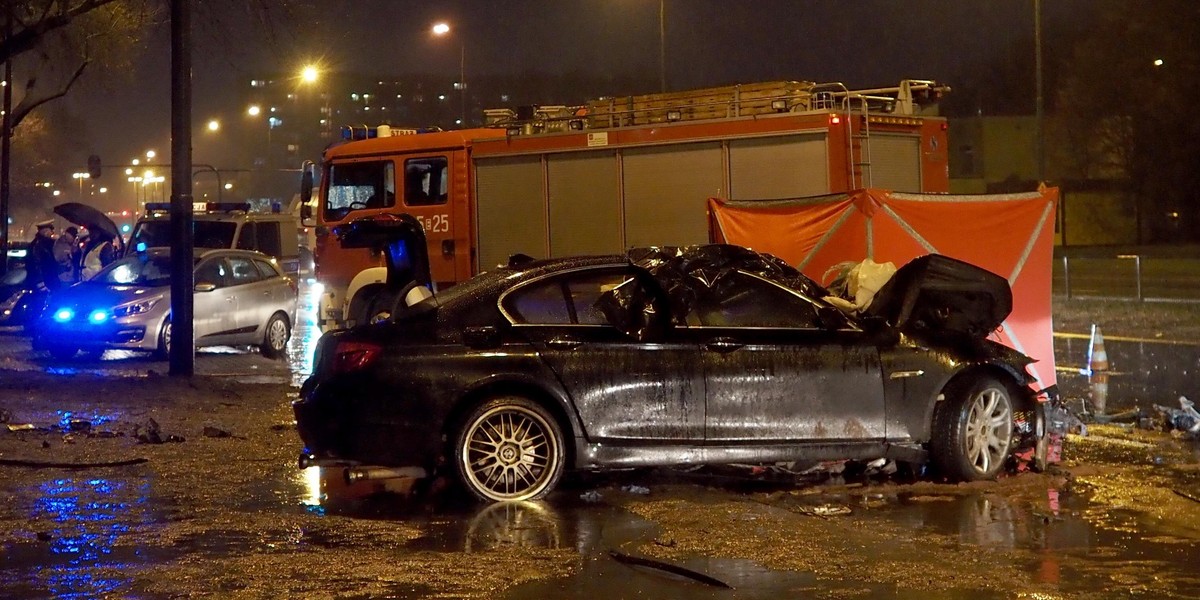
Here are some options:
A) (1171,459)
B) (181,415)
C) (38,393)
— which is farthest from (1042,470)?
(38,393)

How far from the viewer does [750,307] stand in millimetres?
8547

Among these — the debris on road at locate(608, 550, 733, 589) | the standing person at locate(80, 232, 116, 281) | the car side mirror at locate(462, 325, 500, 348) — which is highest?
the standing person at locate(80, 232, 116, 281)

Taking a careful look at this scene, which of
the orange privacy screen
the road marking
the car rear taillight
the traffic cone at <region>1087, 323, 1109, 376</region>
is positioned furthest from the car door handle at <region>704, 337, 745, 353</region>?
the road marking

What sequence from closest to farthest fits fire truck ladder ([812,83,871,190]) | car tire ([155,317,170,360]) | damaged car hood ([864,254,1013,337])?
1. damaged car hood ([864,254,1013,337])
2. fire truck ladder ([812,83,871,190])
3. car tire ([155,317,170,360])

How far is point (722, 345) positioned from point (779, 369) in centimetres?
39

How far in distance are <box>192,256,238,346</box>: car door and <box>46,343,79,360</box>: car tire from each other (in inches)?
63.0

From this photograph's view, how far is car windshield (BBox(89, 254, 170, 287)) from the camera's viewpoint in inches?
722

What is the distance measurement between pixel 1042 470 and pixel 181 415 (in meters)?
7.44

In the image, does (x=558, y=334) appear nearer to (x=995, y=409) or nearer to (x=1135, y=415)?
(x=995, y=409)

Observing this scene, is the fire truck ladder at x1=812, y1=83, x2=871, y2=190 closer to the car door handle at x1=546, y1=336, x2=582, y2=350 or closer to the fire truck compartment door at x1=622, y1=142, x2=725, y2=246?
the fire truck compartment door at x1=622, y1=142, x2=725, y2=246

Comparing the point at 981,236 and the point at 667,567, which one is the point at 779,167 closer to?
the point at 981,236

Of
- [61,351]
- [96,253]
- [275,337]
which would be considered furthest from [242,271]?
[96,253]

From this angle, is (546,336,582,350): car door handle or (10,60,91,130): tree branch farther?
(10,60,91,130): tree branch

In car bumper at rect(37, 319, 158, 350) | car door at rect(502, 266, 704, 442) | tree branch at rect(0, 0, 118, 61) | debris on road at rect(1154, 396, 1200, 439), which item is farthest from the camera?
tree branch at rect(0, 0, 118, 61)
